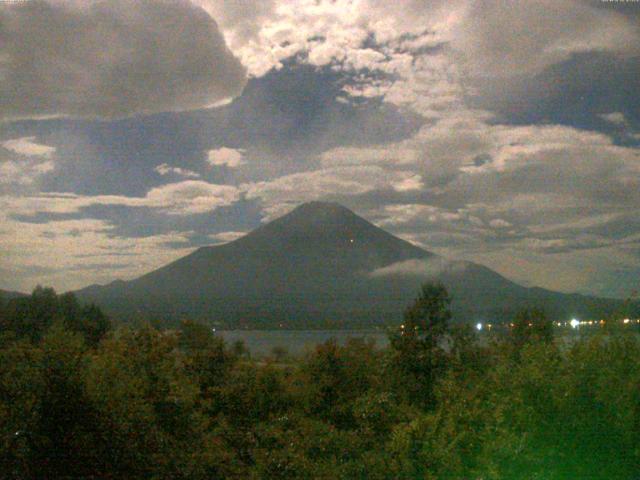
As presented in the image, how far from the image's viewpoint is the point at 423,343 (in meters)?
19.2

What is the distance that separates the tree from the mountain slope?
33.8 meters

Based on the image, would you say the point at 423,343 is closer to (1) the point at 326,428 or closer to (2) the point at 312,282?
(1) the point at 326,428

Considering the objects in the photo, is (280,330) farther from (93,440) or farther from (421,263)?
(93,440)

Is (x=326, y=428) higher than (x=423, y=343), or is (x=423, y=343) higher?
(x=423, y=343)

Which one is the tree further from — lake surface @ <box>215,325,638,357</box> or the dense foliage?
the dense foliage

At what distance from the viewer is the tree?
18047 millimetres

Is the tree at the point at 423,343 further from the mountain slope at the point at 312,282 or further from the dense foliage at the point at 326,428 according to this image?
the mountain slope at the point at 312,282

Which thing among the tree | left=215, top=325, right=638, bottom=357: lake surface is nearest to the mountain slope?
left=215, top=325, right=638, bottom=357: lake surface

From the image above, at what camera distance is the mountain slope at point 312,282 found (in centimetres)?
6688

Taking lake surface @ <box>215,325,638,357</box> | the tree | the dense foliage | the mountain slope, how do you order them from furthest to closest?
the mountain slope, the tree, lake surface @ <box>215,325,638,357</box>, the dense foliage

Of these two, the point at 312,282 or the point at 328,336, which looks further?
the point at 312,282

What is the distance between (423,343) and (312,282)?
270 feet

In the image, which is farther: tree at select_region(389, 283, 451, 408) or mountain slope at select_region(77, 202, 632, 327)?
mountain slope at select_region(77, 202, 632, 327)

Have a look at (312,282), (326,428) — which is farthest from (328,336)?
(312,282)
